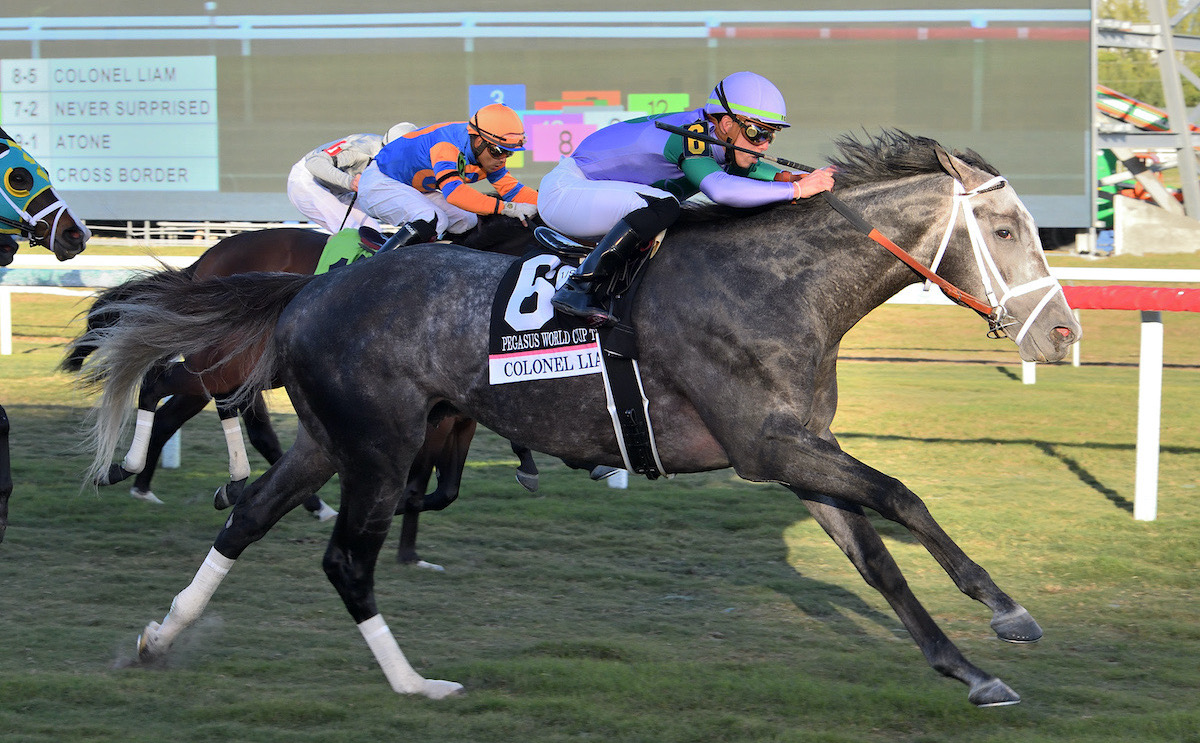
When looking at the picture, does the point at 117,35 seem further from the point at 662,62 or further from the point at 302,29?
the point at 662,62

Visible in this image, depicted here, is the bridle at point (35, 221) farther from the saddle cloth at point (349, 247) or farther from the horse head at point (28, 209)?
the saddle cloth at point (349, 247)

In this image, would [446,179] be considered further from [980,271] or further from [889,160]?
[980,271]

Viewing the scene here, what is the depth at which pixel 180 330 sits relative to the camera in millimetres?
4367

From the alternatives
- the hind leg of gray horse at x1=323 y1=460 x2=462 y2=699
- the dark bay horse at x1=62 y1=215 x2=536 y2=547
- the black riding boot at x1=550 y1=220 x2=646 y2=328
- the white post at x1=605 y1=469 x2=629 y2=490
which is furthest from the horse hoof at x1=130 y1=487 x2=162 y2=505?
the black riding boot at x1=550 y1=220 x2=646 y2=328

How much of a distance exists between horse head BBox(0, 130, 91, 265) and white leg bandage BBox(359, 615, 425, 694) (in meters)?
2.55

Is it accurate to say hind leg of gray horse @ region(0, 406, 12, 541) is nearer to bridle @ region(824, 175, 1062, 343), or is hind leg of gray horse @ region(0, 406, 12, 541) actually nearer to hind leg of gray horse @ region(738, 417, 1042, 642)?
hind leg of gray horse @ region(738, 417, 1042, 642)

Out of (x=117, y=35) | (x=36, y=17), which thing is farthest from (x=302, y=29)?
(x=36, y=17)

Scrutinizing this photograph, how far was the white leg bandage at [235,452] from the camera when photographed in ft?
19.9

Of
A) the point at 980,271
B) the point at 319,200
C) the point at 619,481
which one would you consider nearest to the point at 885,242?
the point at 980,271

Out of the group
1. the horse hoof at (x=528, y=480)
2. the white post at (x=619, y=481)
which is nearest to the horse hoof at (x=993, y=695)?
the horse hoof at (x=528, y=480)

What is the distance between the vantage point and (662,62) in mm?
20906

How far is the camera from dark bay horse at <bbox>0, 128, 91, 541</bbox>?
5.18m

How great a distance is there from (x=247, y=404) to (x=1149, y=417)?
4.40 metres

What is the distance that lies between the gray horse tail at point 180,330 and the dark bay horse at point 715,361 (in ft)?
0.33
